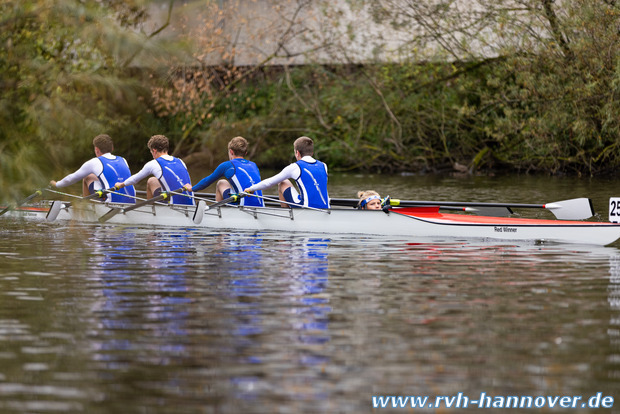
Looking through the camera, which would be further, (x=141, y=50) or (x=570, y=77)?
(x=570, y=77)

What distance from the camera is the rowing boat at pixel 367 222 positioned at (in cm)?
1409

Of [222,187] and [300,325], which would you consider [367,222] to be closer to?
[222,187]

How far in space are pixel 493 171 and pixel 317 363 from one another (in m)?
27.6

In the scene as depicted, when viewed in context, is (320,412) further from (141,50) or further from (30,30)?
(30,30)

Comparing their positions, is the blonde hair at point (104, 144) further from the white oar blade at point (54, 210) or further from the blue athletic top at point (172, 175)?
the white oar blade at point (54, 210)

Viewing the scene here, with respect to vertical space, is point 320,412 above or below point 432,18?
below

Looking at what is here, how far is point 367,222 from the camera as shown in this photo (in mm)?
15258

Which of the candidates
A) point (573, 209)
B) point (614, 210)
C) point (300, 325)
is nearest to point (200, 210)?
point (573, 209)

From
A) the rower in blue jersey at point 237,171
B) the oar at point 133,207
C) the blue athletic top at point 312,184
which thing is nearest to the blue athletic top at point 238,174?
the rower in blue jersey at point 237,171

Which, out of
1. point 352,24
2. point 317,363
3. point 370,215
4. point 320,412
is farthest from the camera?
point 352,24

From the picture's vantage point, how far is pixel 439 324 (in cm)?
873

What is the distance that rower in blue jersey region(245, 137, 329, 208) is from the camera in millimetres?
15484

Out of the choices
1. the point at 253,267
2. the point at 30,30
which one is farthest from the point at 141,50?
the point at 253,267

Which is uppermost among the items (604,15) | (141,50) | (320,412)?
(604,15)
